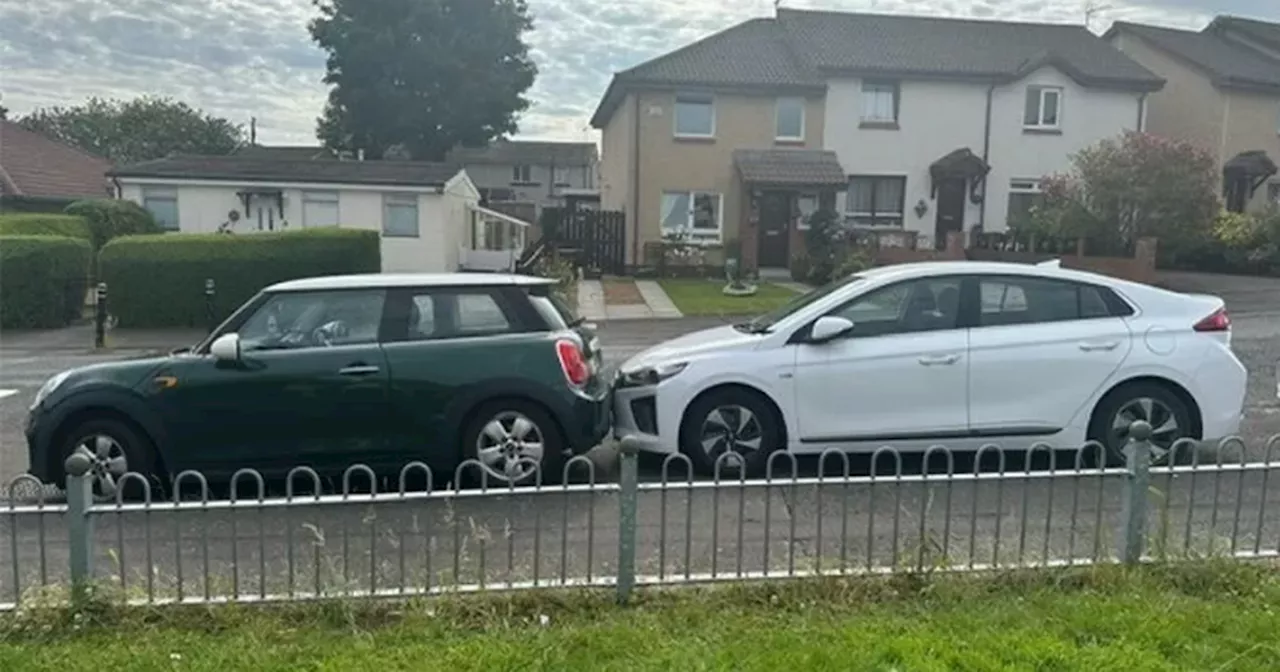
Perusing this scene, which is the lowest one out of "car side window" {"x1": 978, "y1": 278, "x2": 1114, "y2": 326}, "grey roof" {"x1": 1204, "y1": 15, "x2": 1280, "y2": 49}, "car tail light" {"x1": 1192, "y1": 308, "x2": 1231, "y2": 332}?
"car tail light" {"x1": 1192, "y1": 308, "x2": 1231, "y2": 332}

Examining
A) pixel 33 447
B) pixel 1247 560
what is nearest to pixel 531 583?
pixel 1247 560

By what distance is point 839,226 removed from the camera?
24.8 metres

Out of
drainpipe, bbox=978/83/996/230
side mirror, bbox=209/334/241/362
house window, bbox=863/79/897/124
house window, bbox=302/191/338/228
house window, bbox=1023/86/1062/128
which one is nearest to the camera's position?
side mirror, bbox=209/334/241/362

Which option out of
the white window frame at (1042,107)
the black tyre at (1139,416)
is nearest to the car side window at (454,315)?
the black tyre at (1139,416)

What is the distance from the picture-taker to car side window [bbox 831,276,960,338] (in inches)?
261

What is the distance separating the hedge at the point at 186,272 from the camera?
Answer: 54.5ft

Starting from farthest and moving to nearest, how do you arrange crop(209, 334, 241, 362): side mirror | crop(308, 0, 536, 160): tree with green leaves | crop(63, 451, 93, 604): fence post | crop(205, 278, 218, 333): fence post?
crop(308, 0, 536, 160): tree with green leaves → crop(205, 278, 218, 333): fence post → crop(209, 334, 241, 362): side mirror → crop(63, 451, 93, 604): fence post

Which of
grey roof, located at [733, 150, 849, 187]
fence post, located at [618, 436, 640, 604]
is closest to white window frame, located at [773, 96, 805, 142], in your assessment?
grey roof, located at [733, 150, 849, 187]

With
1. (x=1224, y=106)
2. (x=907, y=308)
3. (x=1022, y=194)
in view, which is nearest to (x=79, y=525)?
(x=907, y=308)

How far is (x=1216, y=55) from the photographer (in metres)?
31.4

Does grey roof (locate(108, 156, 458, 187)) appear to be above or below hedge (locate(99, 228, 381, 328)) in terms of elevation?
above

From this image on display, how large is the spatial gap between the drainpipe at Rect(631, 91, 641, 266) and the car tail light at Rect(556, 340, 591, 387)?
63.7ft

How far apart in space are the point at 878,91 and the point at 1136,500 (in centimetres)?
2434

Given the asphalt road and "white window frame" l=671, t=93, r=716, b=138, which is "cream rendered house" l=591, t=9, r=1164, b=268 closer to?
"white window frame" l=671, t=93, r=716, b=138
